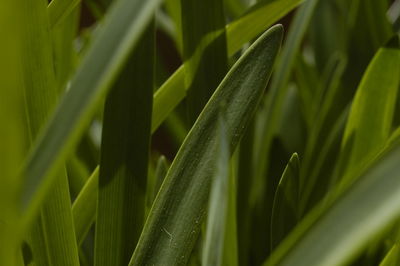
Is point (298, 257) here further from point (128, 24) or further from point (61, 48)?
point (61, 48)

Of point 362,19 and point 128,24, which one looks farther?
point 362,19

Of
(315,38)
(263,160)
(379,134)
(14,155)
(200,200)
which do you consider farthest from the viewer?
(315,38)

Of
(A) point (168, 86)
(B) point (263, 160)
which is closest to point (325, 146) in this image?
(B) point (263, 160)

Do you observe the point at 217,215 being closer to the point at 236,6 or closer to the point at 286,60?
the point at 286,60

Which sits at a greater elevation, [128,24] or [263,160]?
[128,24]

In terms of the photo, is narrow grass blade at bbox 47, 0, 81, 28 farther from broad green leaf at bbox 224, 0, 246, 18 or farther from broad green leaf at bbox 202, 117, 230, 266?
broad green leaf at bbox 224, 0, 246, 18

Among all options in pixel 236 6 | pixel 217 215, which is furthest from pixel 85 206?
pixel 236 6

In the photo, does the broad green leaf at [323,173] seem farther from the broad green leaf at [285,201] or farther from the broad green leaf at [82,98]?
the broad green leaf at [82,98]
